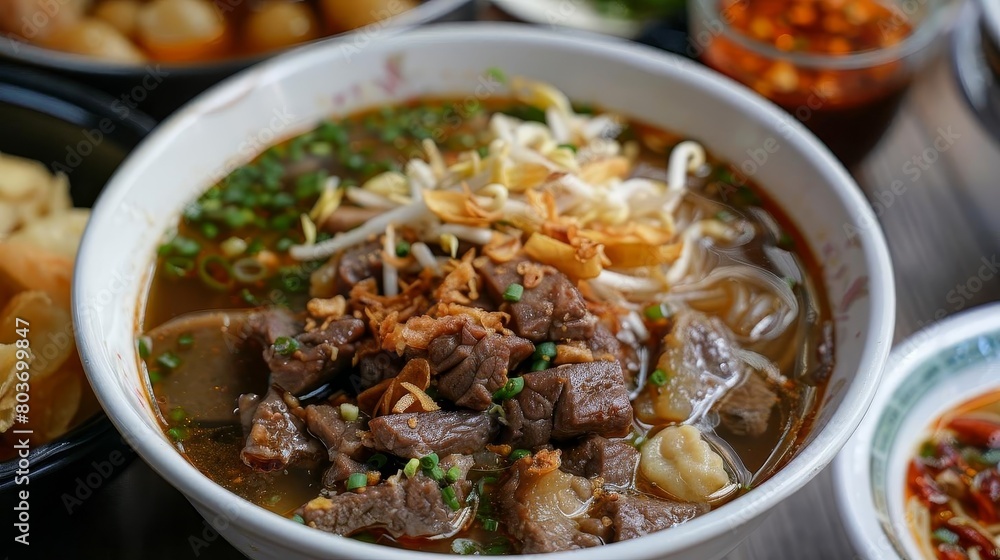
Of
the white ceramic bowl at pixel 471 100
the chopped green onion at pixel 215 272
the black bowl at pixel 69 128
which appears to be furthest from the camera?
the black bowl at pixel 69 128

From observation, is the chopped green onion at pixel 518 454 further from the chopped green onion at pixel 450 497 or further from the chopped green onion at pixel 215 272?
the chopped green onion at pixel 215 272

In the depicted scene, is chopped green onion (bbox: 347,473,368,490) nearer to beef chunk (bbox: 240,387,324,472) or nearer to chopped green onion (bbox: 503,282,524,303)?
beef chunk (bbox: 240,387,324,472)

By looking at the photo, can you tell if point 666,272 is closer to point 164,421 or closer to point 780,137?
point 780,137

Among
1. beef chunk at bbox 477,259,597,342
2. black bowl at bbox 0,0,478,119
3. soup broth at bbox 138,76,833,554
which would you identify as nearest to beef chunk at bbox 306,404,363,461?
soup broth at bbox 138,76,833,554

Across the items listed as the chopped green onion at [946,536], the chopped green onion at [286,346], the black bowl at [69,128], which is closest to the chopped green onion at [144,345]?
the chopped green onion at [286,346]

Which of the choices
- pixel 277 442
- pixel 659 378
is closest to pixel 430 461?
pixel 277 442

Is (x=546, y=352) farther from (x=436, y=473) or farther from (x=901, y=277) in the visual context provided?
(x=901, y=277)
